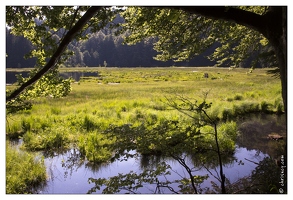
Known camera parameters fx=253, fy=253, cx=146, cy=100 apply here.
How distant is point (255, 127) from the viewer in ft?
36.4

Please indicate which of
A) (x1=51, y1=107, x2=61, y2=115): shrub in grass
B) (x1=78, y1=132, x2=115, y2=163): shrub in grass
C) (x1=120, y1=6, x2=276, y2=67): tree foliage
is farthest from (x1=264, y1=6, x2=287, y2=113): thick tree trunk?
(x1=51, y1=107, x2=61, y2=115): shrub in grass

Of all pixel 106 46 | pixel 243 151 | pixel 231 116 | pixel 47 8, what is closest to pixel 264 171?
pixel 243 151

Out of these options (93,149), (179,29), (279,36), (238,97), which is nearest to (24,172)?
(93,149)

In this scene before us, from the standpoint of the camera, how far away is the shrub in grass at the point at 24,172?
590cm

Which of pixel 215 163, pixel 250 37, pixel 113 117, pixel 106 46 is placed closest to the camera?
pixel 215 163

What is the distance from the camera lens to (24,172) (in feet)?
21.1

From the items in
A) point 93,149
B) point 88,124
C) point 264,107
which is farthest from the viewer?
point 264,107

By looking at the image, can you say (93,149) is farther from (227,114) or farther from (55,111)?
(227,114)

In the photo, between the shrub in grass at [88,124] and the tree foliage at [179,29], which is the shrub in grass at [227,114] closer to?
the tree foliage at [179,29]

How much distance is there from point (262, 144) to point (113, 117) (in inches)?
258

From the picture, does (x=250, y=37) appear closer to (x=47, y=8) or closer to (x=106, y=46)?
(x=47, y=8)

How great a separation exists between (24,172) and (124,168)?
272 cm

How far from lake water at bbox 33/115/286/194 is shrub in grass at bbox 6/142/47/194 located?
0.93 ft
